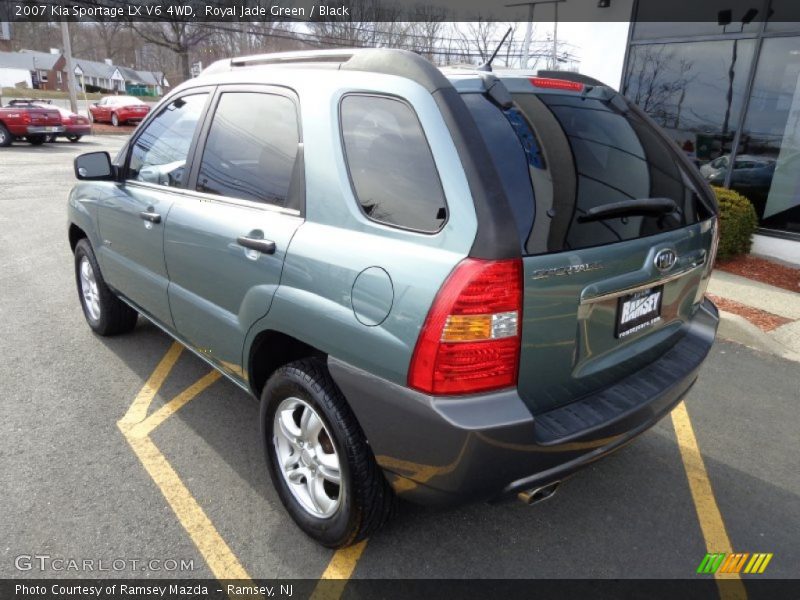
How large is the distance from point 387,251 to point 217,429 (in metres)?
1.93

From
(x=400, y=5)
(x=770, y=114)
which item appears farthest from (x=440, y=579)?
(x=400, y=5)

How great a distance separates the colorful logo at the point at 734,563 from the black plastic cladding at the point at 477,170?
5.51 ft

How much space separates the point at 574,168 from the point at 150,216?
2328mm

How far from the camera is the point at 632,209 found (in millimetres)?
2154

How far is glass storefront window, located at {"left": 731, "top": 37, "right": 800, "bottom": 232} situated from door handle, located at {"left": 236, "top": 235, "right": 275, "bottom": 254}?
25.6 feet

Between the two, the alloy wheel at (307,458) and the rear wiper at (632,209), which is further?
the alloy wheel at (307,458)

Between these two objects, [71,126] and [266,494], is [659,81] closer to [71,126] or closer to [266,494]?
[266,494]

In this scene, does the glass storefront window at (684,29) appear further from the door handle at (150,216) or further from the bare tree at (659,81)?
the door handle at (150,216)

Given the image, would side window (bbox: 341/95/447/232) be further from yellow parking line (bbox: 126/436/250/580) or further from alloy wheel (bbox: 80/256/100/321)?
alloy wheel (bbox: 80/256/100/321)

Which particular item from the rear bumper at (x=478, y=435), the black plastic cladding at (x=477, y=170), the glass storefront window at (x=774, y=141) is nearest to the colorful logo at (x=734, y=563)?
the rear bumper at (x=478, y=435)

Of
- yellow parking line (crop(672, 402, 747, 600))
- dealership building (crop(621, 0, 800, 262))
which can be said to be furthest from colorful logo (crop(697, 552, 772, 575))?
dealership building (crop(621, 0, 800, 262))

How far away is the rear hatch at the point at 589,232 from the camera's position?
1886mm

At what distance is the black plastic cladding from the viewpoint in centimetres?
176

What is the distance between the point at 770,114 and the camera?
7.66 meters
